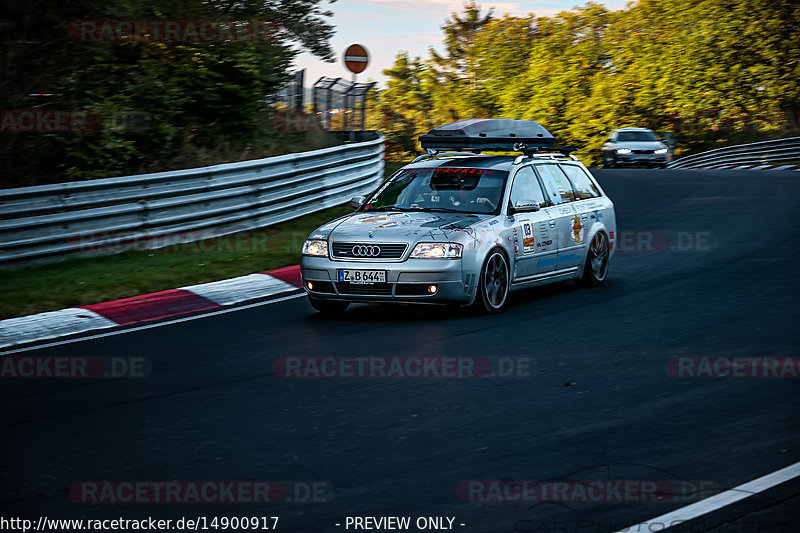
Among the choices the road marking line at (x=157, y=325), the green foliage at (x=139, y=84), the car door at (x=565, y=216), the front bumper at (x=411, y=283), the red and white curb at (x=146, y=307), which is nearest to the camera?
the road marking line at (x=157, y=325)

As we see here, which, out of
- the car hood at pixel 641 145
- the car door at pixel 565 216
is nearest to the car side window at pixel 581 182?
the car door at pixel 565 216

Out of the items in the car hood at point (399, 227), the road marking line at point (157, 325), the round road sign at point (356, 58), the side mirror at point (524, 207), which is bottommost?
the road marking line at point (157, 325)

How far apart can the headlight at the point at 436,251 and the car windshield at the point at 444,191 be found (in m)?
0.93

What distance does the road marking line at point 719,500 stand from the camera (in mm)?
4629

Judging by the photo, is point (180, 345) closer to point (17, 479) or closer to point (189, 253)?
point (17, 479)

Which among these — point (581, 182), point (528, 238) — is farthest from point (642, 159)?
point (528, 238)

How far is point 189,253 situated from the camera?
565 inches

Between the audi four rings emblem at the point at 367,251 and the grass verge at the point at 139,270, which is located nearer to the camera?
the audi four rings emblem at the point at 367,251

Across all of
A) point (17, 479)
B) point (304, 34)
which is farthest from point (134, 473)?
point (304, 34)

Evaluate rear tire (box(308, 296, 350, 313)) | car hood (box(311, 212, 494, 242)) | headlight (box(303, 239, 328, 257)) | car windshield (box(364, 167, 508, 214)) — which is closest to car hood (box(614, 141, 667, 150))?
car windshield (box(364, 167, 508, 214))

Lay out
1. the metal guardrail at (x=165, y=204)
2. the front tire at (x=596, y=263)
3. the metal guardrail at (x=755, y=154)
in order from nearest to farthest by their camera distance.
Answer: the front tire at (x=596, y=263), the metal guardrail at (x=165, y=204), the metal guardrail at (x=755, y=154)

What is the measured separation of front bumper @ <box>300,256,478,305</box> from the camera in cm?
994

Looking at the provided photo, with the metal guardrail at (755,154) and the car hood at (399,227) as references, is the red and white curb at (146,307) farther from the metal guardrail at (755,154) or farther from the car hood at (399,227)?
the metal guardrail at (755,154)

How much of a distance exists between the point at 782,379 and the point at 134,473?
14.7 feet
